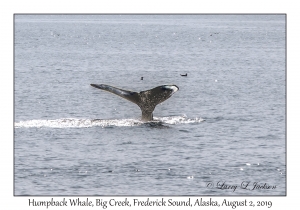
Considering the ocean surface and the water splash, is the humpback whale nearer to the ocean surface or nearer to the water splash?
the ocean surface

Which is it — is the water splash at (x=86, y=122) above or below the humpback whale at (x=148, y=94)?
below

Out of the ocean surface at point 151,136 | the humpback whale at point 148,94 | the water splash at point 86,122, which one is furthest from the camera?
the water splash at point 86,122

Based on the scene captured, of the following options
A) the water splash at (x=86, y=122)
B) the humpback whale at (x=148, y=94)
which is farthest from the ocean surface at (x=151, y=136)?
the humpback whale at (x=148, y=94)

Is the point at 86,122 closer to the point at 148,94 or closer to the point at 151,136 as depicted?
the point at 148,94

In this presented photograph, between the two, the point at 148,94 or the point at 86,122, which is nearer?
the point at 148,94

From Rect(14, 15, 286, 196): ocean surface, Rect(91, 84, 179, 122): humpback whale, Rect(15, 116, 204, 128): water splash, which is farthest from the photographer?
Rect(15, 116, 204, 128): water splash

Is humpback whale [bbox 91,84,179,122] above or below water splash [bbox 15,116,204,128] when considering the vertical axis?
above

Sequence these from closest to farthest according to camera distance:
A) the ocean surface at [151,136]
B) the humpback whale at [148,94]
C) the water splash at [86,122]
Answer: the ocean surface at [151,136], the humpback whale at [148,94], the water splash at [86,122]

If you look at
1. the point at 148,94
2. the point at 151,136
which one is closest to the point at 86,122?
the point at 148,94

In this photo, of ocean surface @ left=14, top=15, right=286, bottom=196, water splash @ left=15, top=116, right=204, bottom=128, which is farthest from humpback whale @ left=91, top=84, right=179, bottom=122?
water splash @ left=15, top=116, right=204, bottom=128

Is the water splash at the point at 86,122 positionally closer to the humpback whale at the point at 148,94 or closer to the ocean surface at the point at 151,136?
the ocean surface at the point at 151,136

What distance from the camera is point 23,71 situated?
88.4 meters
